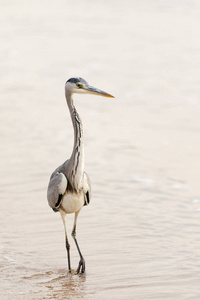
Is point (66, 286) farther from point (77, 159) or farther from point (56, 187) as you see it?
point (77, 159)

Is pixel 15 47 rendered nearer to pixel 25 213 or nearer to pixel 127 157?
pixel 127 157

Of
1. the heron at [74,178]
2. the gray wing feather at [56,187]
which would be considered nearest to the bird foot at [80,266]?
the heron at [74,178]

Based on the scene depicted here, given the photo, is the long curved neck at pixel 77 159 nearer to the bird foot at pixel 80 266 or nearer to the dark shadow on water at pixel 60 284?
the bird foot at pixel 80 266

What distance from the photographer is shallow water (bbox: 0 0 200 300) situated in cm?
737

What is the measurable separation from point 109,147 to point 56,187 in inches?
161

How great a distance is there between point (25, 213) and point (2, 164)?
189 cm

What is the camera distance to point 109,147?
11383 millimetres

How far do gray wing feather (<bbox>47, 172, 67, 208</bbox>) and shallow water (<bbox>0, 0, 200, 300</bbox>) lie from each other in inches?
27.6

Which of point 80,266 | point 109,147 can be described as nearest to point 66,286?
point 80,266

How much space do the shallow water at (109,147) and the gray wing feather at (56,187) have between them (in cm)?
70

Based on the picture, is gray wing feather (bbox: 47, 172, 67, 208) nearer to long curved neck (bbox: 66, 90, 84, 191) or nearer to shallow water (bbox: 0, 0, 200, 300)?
long curved neck (bbox: 66, 90, 84, 191)

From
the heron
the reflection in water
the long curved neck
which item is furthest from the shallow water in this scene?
the long curved neck

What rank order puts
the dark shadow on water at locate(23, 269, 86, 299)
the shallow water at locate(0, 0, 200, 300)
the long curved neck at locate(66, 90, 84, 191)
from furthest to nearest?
the shallow water at locate(0, 0, 200, 300), the long curved neck at locate(66, 90, 84, 191), the dark shadow on water at locate(23, 269, 86, 299)

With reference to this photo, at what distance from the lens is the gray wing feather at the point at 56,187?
288 inches
